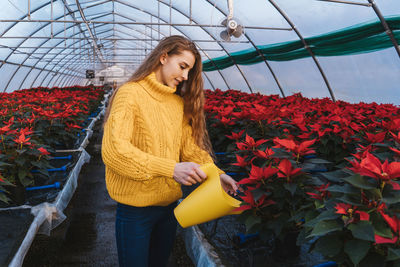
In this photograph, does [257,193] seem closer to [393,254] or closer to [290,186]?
[290,186]

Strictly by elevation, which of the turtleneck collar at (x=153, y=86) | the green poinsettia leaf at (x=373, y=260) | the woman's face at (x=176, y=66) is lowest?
the green poinsettia leaf at (x=373, y=260)

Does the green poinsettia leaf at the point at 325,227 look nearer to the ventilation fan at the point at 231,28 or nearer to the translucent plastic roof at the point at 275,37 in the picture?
the translucent plastic roof at the point at 275,37

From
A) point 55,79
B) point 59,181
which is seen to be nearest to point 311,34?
point 59,181

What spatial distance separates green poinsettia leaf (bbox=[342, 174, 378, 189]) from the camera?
1.12 metres

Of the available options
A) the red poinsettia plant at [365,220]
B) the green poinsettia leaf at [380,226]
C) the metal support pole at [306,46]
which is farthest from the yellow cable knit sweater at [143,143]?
the metal support pole at [306,46]

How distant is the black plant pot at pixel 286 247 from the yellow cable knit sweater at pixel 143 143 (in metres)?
0.83

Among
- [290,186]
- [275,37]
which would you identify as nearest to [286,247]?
[290,186]

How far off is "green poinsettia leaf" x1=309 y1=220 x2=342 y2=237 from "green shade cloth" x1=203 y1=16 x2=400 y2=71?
658 cm

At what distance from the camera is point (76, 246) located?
3.16 metres

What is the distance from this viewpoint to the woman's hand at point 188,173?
4.22ft

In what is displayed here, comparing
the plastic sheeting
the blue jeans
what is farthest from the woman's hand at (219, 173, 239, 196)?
the plastic sheeting

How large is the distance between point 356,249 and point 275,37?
9.87 m

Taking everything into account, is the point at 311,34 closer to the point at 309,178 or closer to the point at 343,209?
the point at 309,178

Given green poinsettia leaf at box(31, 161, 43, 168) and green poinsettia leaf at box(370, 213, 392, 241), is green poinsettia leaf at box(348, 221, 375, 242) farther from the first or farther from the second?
green poinsettia leaf at box(31, 161, 43, 168)
